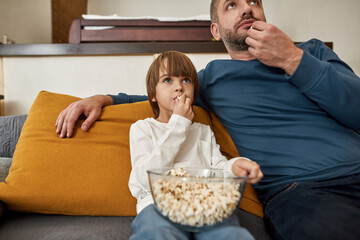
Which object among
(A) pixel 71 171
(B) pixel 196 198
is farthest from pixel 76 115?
(B) pixel 196 198

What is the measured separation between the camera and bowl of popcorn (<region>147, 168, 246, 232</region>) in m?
0.54

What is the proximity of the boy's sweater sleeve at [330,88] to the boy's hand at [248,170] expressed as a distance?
35cm

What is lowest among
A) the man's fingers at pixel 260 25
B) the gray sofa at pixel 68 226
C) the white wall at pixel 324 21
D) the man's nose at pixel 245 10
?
the gray sofa at pixel 68 226

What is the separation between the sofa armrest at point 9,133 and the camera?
3.78 feet

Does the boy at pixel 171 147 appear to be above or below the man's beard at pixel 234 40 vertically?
below

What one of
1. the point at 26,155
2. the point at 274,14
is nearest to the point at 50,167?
the point at 26,155

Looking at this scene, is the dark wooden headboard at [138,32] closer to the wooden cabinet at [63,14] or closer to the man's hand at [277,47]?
the wooden cabinet at [63,14]

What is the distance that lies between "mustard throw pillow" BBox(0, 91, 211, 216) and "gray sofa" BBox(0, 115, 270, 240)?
25 mm

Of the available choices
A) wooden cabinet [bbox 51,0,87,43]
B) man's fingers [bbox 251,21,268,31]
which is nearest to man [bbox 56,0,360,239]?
man's fingers [bbox 251,21,268,31]

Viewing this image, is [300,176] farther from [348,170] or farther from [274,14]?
[274,14]

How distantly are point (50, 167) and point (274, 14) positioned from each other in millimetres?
2403

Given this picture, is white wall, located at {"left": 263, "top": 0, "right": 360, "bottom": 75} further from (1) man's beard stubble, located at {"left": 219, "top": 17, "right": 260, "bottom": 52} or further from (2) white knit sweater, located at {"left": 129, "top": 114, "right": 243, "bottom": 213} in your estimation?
(2) white knit sweater, located at {"left": 129, "top": 114, "right": 243, "bottom": 213}

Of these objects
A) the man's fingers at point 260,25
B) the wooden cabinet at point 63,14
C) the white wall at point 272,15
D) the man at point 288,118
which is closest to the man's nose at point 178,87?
the man at point 288,118

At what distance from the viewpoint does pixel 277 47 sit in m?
0.86
